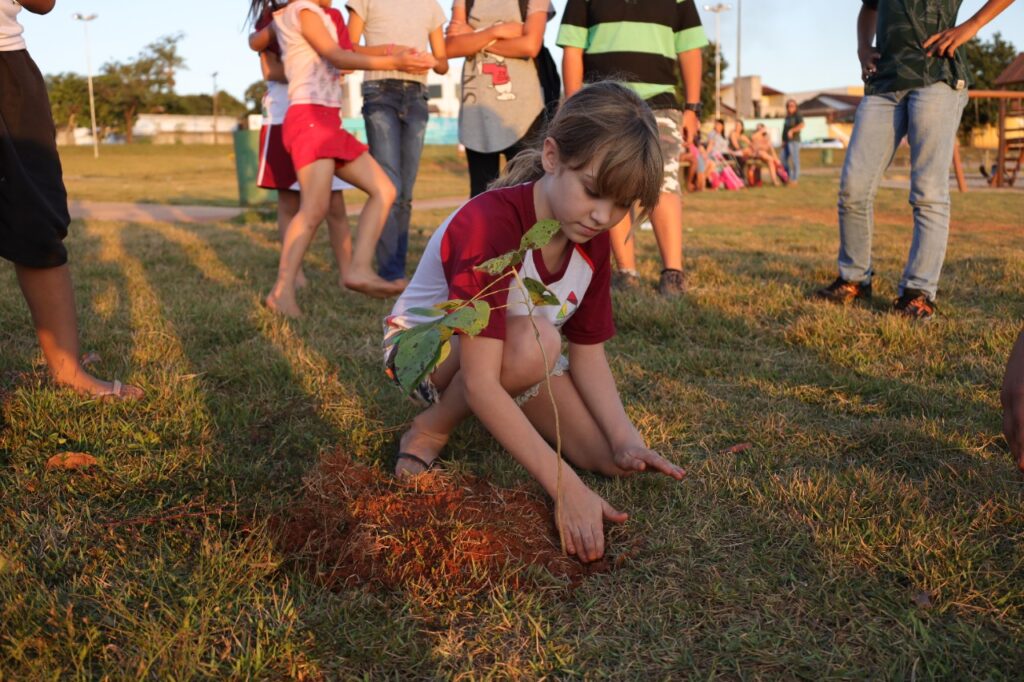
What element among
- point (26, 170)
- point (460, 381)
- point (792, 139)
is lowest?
point (460, 381)

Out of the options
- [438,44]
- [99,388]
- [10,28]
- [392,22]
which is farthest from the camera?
[438,44]

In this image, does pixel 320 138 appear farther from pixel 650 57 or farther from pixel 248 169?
pixel 248 169

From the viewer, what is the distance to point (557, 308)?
2402 mm

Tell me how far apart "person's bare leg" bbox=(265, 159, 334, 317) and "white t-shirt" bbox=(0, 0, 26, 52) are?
1759mm

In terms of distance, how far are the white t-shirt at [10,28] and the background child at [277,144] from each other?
1897mm

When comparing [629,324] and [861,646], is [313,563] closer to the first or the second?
[861,646]

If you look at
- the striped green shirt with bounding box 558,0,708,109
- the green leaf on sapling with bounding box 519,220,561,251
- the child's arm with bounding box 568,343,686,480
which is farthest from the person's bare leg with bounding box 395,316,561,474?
the striped green shirt with bounding box 558,0,708,109

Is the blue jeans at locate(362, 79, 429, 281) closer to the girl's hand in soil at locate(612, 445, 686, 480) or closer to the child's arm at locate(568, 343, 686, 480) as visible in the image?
the child's arm at locate(568, 343, 686, 480)

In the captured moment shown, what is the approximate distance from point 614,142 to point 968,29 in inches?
113

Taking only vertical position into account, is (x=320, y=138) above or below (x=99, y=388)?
above

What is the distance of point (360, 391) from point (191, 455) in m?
0.75

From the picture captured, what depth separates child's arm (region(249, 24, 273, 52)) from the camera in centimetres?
460

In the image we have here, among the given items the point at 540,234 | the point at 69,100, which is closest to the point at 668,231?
the point at 540,234

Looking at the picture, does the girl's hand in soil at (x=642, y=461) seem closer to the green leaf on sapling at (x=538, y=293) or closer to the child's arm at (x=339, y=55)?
the green leaf on sapling at (x=538, y=293)
